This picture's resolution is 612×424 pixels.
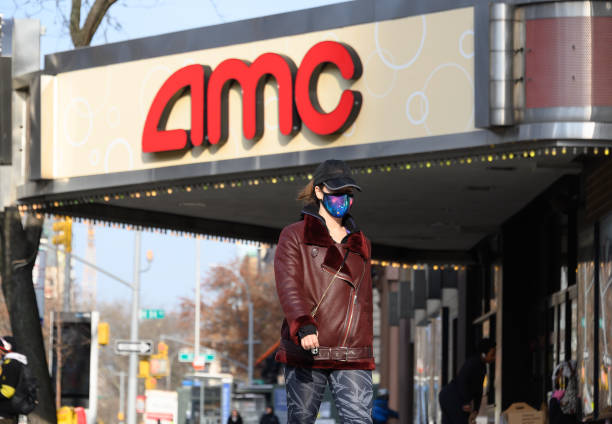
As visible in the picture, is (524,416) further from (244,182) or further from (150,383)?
(150,383)

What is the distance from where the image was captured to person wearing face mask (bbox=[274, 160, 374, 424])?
22.6 feet

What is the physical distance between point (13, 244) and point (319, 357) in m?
11.0

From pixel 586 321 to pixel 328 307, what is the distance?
696 cm

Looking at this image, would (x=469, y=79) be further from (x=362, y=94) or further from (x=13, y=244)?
(x=13, y=244)

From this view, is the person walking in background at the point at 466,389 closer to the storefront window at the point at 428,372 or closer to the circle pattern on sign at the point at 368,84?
the circle pattern on sign at the point at 368,84

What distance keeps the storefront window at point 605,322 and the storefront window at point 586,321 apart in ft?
1.08

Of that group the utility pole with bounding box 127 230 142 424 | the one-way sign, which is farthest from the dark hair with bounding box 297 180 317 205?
the utility pole with bounding box 127 230 142 424

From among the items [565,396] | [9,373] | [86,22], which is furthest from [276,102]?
[86,22]

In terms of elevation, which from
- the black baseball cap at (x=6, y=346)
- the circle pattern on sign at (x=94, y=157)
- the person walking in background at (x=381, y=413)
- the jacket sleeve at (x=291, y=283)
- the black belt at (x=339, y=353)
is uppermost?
the circle pattern on sign at (x=94, y=157)

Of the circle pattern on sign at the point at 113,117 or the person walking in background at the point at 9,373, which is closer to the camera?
the person walking in background at the point at 9,373

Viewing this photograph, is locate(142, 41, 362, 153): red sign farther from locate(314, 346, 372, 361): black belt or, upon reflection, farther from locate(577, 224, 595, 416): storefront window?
locate(314, 346, 372, 361): black belt

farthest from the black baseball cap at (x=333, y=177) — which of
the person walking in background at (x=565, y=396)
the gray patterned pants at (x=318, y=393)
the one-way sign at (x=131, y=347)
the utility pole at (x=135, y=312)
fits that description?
the utility pole at (x=135, y=312)

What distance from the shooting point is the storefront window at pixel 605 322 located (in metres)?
12.1

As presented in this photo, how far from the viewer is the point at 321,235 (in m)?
7.00
